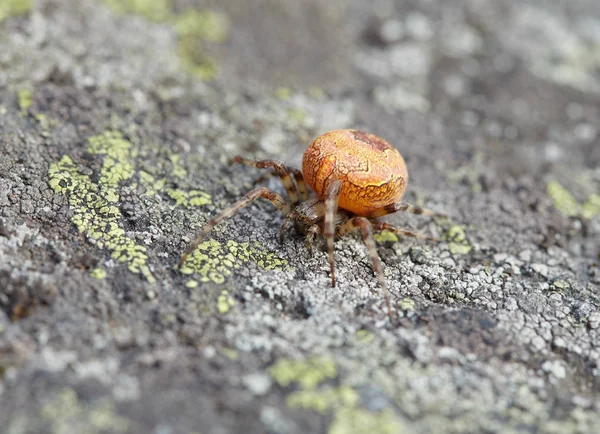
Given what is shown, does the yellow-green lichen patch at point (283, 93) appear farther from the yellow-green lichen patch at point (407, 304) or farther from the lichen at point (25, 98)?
the yellow-green lichen patch at point (407, 304)

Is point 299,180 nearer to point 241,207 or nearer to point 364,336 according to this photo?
point 241,207

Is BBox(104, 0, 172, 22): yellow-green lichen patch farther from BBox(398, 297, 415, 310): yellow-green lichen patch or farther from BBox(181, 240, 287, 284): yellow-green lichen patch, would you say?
BBox(398, 297, 415, 310): yellow-green lichen patch

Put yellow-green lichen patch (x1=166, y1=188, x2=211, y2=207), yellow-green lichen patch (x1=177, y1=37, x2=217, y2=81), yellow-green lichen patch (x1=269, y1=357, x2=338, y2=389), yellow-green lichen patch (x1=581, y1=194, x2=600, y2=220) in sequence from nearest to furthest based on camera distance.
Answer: yellow-green lichen patch (x1=269, y1=357, x2=338, y2=389)
yellow-green lichen patch (x1=166, y1=188, x2=211, y2=207)
yellow-green lichen patch (x1=581, y1=194, x2=600, y2=220)
yellow-green lichen patch (x1=177, y1=37, x2=217, y2=81)

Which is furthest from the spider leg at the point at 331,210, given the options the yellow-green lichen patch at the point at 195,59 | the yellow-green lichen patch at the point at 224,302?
the yellow-green lichen patch at the point at 195,59

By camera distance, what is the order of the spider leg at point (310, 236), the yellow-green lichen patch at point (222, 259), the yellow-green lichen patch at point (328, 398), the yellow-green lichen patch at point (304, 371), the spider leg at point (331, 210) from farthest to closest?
the spider leg at point (310, 236) < the spider leg at point (331, 210) < the yellow-green lichen patch at point (222, 259) < the yellow-green lichen patch at point (304, 371) < the yellow-green lichen patch at point (328, 398)

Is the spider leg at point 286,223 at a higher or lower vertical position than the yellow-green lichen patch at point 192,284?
higher

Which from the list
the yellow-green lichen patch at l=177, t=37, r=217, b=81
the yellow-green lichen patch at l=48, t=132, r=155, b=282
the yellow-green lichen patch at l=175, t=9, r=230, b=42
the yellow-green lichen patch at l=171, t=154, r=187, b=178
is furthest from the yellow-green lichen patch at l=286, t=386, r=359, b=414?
the yellow-green lichen patch at l=175, t=9, r=230, b=42

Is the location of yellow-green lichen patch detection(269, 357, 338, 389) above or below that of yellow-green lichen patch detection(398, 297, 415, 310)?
below

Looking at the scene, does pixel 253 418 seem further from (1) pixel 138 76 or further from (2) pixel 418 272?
(1) pixel 138 76
